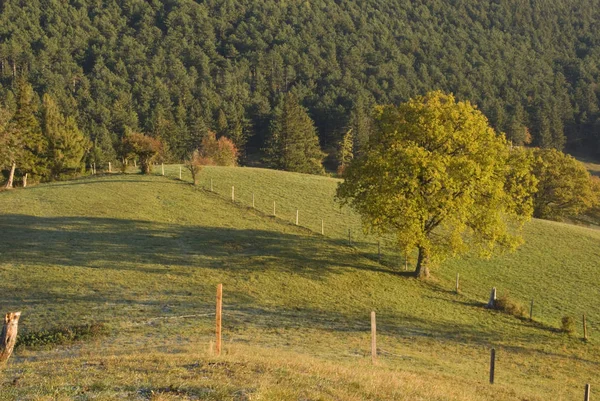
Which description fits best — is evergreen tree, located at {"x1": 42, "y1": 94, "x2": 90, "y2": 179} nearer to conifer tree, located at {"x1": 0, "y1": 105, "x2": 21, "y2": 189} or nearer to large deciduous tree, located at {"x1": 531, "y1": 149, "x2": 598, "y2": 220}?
conifer tree, located at {"x1": 0, "y1": 105, "x2": 21, "y2": 189}

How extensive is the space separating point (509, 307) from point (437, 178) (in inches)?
388

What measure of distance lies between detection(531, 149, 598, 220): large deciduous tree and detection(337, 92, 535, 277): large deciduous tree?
4399 cm

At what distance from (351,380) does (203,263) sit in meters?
23.0

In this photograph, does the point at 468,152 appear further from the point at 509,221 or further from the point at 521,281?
the point at 509,221

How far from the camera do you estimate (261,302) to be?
28578 mm

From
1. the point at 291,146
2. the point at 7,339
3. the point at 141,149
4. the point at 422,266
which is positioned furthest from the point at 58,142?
the point at 7,339

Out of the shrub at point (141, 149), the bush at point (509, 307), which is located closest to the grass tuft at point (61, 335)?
the bush at point (509, 307)

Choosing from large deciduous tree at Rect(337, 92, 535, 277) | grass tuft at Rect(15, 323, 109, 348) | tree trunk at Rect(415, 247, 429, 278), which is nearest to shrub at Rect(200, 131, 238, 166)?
large deciduous tree at Rect(337, 92, 535, 277)

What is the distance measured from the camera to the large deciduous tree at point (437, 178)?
110ft

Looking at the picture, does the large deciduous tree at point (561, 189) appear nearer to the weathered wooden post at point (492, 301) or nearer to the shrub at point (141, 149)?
the weathered wooden post at point (492, 301)

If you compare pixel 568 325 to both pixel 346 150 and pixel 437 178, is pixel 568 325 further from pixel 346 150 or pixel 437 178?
pixel 346 150

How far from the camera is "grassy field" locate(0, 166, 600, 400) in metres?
13.3

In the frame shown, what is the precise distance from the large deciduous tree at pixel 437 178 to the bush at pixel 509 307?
400cm

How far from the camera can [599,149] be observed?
158375mm
